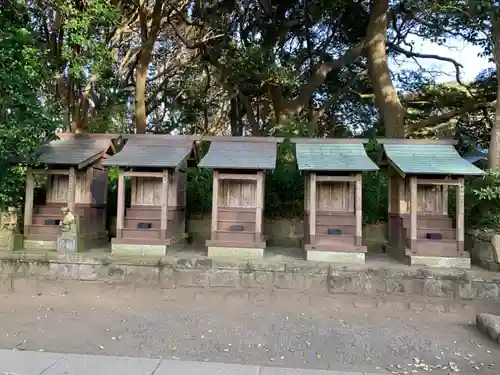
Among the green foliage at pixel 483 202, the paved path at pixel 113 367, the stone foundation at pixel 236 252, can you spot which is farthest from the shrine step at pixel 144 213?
the green foliage at pixel 483 202

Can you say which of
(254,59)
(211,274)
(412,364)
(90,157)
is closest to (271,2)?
(254,59)

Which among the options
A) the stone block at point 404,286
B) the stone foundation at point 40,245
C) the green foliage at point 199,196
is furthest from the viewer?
the green foliage at point 199,196

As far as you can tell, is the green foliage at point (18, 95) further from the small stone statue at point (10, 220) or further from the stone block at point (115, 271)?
the stone block at point (115, 271)

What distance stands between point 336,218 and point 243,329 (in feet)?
11.2

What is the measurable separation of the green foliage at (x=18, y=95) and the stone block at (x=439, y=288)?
7793mm

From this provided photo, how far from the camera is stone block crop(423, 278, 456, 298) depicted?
288 inches

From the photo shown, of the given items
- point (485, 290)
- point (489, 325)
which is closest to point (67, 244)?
point (489, 325)

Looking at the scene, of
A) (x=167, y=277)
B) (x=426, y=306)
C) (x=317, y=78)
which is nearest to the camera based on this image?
(x=426, y=306)

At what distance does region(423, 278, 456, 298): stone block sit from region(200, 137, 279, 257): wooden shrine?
310cm

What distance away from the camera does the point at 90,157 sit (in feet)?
28.7

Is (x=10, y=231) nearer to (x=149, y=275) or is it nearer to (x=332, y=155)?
(x=149, y=275)

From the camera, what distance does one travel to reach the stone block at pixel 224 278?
7707 millimetres

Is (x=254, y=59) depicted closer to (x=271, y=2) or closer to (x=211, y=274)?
(x=271, y=2)

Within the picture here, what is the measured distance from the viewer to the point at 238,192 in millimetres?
8945
